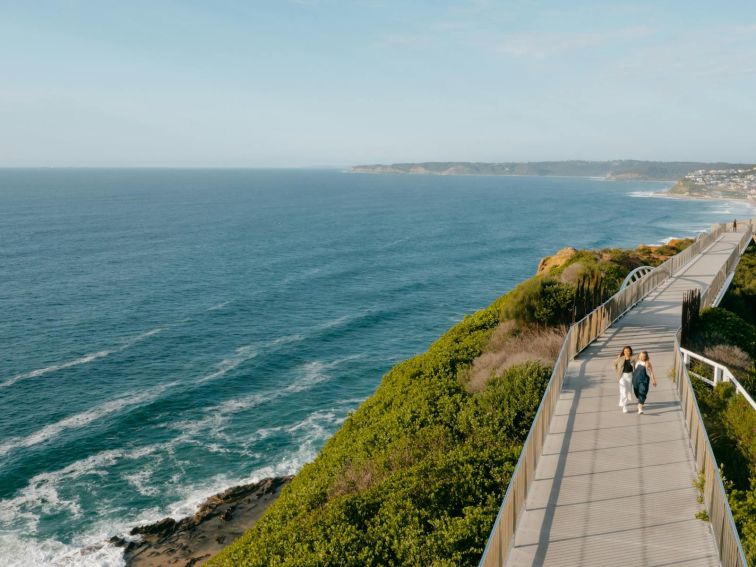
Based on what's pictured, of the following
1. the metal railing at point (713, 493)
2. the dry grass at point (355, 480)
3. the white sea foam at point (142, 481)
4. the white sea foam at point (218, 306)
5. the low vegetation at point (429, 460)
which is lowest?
the white sea foam at point (142, 481)

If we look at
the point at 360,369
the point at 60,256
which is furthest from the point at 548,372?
the point at 60,256

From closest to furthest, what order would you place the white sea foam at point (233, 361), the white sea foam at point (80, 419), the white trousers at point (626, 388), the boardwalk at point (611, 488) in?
the boardwalk at point (611, 488)
the white trousers at point (626, 388)
the white sea foam at point (80, 419)
the white sea foam at point (233, 361)

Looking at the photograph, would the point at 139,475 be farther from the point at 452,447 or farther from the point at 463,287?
the point at 463,287

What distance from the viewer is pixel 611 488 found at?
10.5 meters

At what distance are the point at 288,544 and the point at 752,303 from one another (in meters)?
28.9

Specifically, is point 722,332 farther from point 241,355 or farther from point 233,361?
point 241,355

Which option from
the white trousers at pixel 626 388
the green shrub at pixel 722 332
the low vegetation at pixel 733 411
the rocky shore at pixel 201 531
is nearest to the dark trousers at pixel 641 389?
the white trousers at pixel 626 388

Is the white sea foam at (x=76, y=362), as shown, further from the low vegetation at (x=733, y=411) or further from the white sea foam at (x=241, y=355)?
the low vegetation at (x=733, y=411)

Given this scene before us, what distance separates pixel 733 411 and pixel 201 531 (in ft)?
61.1

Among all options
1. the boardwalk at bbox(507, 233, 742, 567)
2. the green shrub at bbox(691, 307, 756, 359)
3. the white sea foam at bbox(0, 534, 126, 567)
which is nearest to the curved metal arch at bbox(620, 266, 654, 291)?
the green shrub at bbox(691, 307, 756, 359)

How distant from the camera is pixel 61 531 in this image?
2270 centimetres

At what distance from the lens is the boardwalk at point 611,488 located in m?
8.78

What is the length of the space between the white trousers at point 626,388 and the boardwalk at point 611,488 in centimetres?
31

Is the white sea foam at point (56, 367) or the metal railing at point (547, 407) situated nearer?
the metal railing at point (547, 407)
